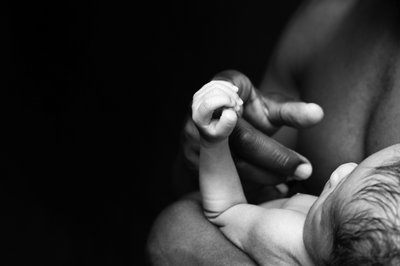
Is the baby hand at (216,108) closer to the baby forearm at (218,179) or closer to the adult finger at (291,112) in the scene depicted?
the baby forearm at (218,179)

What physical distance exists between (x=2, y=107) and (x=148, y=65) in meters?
0.46

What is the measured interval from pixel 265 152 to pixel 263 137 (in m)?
0.02

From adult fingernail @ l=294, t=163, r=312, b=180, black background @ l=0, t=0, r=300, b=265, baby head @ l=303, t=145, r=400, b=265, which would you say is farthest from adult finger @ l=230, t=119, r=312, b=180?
black background @ l=0, t=0, r=300, b=265

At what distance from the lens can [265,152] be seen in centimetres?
109

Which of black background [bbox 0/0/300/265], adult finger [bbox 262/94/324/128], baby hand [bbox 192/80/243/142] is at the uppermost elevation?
baby hand [bbox 192/80/243/142]

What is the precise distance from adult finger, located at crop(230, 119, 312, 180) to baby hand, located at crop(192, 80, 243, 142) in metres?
0.07

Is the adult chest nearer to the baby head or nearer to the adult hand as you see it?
the adult hand

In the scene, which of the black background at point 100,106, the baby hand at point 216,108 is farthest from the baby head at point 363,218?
the black background at point 100,106

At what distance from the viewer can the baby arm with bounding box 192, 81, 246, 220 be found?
3.19 ft

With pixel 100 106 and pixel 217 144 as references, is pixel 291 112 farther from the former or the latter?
pixel 100 106

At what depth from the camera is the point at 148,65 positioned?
7.23 feet

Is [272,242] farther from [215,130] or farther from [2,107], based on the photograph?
[2,107]

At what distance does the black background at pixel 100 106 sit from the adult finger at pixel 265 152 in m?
0.97

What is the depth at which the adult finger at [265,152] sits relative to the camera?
1080 mm
